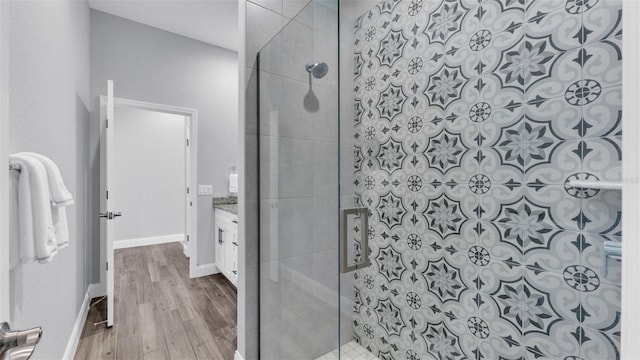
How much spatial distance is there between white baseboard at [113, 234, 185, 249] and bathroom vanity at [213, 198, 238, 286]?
2166mm

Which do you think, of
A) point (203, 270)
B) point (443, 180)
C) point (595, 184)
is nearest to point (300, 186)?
point (443, 180)

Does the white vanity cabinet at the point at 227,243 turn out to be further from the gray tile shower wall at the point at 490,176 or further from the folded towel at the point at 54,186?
the folded towel at the point at 54,186

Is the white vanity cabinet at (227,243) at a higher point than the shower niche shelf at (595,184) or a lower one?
lower

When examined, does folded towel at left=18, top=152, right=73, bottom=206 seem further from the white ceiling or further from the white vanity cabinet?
the white ceiling

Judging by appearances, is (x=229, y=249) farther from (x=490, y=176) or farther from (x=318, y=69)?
(x=490, y=176)

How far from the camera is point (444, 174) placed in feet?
4.66

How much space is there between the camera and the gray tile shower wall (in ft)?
3.24

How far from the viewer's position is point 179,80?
329 cm

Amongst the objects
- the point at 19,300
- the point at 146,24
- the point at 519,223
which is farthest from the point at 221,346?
the point at 146,24

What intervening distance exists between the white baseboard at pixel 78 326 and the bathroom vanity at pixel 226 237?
1186mm

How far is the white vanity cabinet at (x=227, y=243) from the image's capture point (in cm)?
288

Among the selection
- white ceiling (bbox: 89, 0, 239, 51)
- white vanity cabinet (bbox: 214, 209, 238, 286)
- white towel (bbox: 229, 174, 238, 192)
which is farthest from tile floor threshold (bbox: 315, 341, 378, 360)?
white ceiling (bbox: 89, 0, 239, 51)

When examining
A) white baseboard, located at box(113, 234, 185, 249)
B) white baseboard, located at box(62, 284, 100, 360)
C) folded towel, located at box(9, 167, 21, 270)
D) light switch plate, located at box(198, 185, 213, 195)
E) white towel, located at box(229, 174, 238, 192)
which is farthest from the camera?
white baseboard, located at box(113, 234, 185, 249)

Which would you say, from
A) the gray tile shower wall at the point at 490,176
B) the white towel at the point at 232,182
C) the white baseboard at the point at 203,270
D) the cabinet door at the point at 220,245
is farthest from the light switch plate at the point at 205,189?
the gray tile shower wall at the point at 490,176
